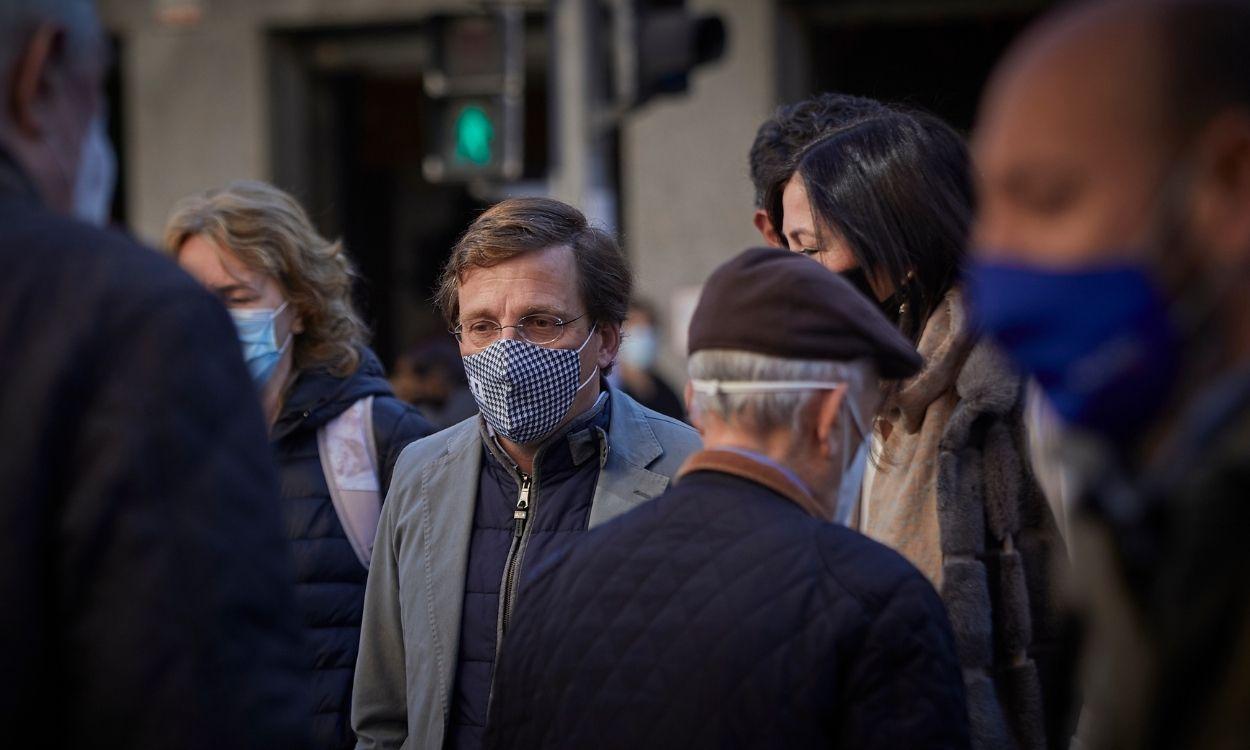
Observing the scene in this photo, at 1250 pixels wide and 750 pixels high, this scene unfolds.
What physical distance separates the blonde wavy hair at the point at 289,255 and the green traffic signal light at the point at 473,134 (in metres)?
4.21

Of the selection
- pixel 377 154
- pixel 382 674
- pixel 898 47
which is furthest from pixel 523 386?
pixel 377 154

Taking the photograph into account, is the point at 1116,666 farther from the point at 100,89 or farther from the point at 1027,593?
the point at 1027,593

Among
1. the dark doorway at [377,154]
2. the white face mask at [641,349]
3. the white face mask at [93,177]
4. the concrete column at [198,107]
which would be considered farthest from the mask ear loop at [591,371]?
the concrete column at [198,107]

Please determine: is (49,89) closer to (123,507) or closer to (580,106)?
(123,507)

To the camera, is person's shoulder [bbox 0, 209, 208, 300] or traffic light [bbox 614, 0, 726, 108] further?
traffic light [bbox 614, 0, 726, 108]

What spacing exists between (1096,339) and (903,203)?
1.84 metres

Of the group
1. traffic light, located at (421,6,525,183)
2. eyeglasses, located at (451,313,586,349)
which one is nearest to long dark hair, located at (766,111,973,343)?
eyeglasses, located at (451,313,586,349)

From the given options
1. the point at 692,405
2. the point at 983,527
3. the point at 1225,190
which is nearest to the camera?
the point at 1225,190

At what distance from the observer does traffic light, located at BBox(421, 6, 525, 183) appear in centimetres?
830

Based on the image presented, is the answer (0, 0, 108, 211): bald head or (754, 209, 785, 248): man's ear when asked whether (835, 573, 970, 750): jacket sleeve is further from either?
(754, 209, 785, 248): man's ear

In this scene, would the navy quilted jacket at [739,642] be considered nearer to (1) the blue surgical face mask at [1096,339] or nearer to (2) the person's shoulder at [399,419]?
(1) the blue surgical face mask at [1096,339]

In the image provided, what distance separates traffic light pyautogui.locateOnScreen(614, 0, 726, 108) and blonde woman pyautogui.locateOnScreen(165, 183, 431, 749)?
12.0ft

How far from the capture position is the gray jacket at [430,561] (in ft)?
10.6

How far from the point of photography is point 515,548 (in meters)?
3.26
